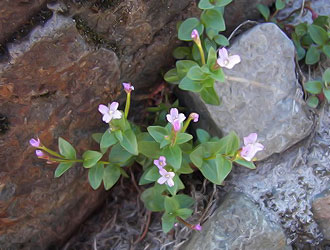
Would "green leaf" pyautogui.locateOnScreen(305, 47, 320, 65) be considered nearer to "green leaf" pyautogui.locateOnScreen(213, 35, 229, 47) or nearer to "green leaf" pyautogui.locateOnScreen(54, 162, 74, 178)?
"green leaf" pyautogui.locateOnScreen(213, 35, 229, 47)

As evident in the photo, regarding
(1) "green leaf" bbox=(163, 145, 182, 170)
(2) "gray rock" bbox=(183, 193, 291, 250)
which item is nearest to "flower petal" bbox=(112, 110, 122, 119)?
(1) "green leaf" bbox=(163, 145, 182, 170)

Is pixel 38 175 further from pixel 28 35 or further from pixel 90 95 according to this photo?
pixel 28 35

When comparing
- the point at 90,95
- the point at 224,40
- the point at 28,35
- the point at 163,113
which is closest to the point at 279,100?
the point at 224,40

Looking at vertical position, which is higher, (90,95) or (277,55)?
(90,95)

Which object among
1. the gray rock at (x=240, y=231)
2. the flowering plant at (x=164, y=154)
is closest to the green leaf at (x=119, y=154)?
the flowering plant at (x=164, y=154)

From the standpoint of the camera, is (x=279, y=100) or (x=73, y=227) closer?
(x=279, y=100)

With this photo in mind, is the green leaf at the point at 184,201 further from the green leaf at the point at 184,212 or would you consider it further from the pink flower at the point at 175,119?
the pink flower at the point at 175,119

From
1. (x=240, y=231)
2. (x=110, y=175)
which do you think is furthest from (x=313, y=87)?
(x=110, y=175)

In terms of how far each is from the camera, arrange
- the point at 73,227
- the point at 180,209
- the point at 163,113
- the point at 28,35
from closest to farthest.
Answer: the point at 28,35 → the point at 180,209 → the point at 163,113 → the point at 73,227

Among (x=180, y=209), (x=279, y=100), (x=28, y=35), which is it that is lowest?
(x=180, y=209)
